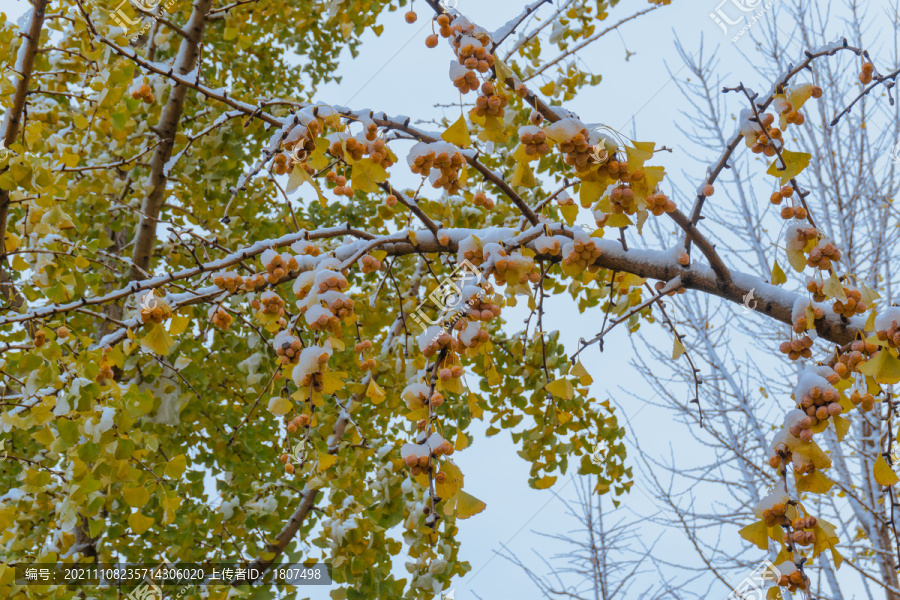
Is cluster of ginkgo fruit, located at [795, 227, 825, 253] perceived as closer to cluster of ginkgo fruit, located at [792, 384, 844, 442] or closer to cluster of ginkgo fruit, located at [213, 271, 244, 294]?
cluster of ginkgo fruit, located at [792, 384, 844, 442]

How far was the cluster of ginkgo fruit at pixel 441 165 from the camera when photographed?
1247mm

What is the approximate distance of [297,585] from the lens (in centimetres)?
261

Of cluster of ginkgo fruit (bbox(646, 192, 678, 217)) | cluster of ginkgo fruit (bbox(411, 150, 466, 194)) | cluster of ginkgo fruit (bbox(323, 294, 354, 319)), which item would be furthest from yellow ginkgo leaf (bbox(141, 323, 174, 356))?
cluster of ginkgo fruit (bbox(646, 192, 678, 217))

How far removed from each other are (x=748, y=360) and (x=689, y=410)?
1.85 ft

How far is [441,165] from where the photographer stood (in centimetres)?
126

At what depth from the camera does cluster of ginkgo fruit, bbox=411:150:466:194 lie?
4.09 feet

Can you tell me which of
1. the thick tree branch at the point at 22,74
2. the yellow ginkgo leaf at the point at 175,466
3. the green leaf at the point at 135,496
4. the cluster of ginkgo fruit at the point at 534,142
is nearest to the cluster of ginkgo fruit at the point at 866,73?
the cluster of ginkgo fruit at the point at 534,142

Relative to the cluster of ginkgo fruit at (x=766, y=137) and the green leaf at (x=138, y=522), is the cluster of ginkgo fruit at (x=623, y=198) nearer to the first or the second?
the cluster of ginkgo fruit at (x=766, y=137)

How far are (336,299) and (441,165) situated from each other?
1.07ft

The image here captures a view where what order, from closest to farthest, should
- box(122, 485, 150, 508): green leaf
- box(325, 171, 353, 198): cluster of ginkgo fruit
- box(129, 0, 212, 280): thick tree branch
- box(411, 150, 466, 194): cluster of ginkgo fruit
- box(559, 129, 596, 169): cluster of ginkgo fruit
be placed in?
box(559, 129, 596, 169): cluster of ginkgo fruit < box(411, 150, 466, 194): cluster of ginkgo fruit < box(325, 171, 353, 198): cluster of ginkgo fruit < box(122, 485, 150, 508): green leaf < box(129, 0, 212, 280): thick tree branch

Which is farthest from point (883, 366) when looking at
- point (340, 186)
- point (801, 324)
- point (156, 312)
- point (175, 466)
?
point (175, 466)

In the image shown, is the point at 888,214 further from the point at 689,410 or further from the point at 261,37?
the point at 261,37

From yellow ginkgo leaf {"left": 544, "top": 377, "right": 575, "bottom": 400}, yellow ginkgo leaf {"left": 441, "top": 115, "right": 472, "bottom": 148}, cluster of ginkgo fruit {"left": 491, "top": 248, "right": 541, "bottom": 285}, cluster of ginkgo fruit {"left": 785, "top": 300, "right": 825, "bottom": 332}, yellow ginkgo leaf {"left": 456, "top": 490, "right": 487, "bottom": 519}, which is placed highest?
yellow ginkgo leaf {"left": 441, "top": 115, "right": 472, "bottom": 148}

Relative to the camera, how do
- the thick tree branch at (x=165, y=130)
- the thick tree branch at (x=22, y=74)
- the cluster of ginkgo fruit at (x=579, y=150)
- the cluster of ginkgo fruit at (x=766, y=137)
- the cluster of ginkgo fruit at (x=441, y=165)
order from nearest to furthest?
1. the cluster of ginkgo fruit at (x=579, y=150)
2. the cluster of ginkgo fruit at (x=441, y=165)
3. the cluster of ginkgo fruit at (x=766, y=137)
4. the thick tree branch at (x=22, y=74)
5. the thick tree branch at (x=165, y=130)
